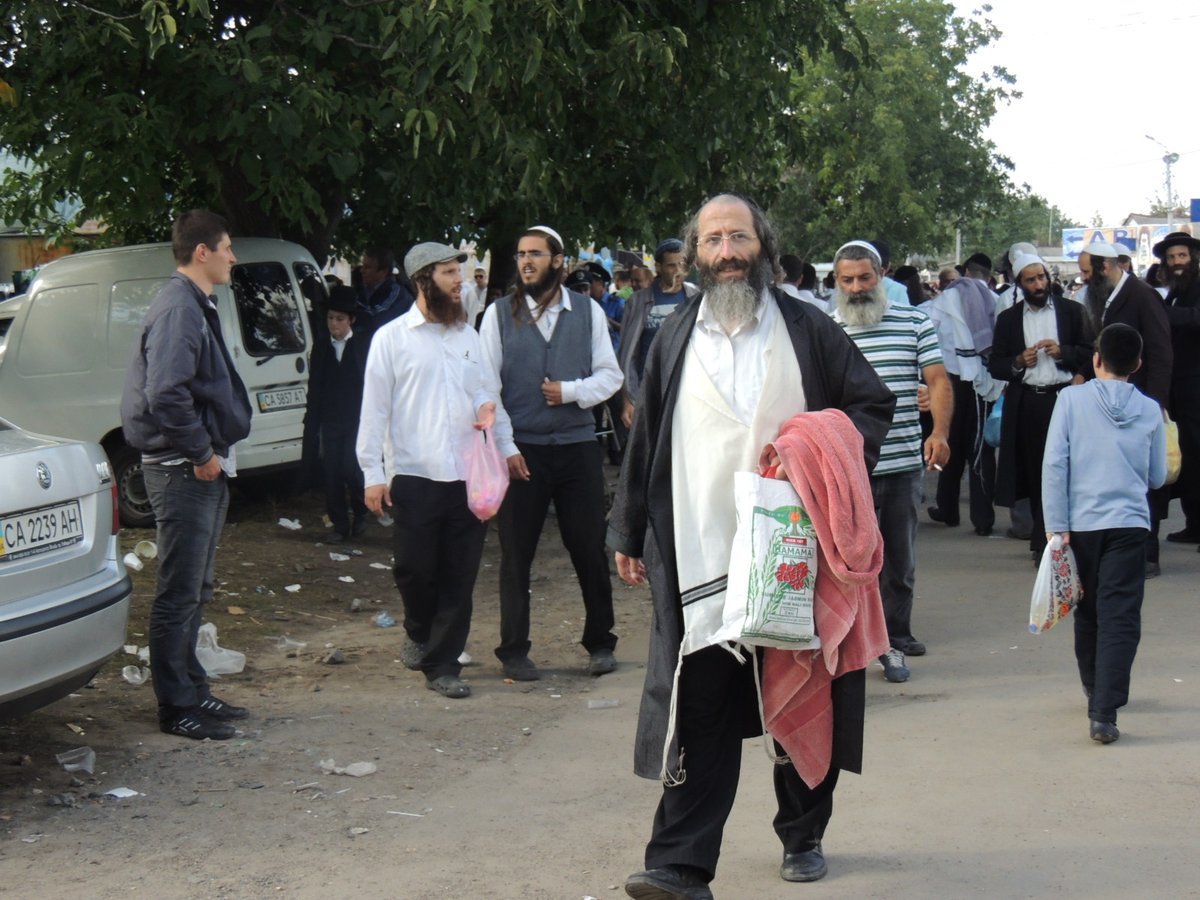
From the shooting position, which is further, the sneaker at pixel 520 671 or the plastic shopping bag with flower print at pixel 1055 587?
the sneaker at pixel 520 671

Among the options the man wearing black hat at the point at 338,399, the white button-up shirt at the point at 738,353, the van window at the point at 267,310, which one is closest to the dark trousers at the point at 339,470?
the man wearing black hat at the point at 338,399

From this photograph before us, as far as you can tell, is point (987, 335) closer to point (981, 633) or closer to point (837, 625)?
point (981, 633)

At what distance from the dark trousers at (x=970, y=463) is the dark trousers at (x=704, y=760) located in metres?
7.26

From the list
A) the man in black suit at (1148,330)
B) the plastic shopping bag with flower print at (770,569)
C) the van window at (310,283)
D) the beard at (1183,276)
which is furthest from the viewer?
the van window at (310,283)

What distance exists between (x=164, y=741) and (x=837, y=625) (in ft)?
10.4

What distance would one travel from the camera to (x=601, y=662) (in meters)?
7.52

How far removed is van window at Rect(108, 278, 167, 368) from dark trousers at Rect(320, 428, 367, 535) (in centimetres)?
173

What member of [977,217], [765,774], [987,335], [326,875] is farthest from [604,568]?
[977,217]

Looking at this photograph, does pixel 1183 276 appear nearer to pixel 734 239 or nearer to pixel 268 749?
pixel 734 239

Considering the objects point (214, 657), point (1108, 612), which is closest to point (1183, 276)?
point (1108, 612)

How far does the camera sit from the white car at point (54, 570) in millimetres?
5223

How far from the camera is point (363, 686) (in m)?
7.29

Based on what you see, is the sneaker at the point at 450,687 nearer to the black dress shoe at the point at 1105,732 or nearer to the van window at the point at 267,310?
the black dress shoe at the point at 1105,732

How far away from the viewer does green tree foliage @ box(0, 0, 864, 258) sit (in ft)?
31.7
